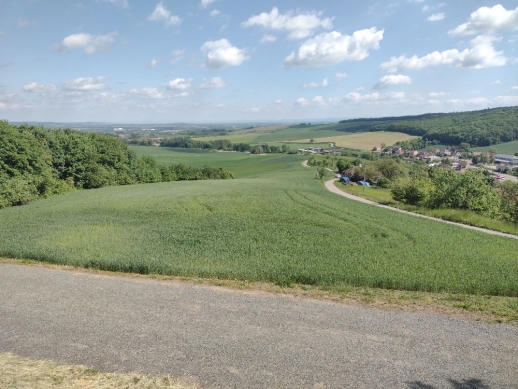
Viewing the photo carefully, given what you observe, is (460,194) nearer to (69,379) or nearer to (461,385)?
(461,385)

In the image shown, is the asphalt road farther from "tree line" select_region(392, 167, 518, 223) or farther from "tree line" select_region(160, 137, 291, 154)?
"tree line" select_region(160, 137, 291, 154)

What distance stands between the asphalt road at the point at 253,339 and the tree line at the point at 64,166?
35.4 m

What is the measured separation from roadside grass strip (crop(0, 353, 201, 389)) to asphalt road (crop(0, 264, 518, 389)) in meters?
0.37

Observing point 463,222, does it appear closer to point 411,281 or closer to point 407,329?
point 411,281

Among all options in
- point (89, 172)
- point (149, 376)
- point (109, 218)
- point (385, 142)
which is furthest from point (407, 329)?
point (385, 142)

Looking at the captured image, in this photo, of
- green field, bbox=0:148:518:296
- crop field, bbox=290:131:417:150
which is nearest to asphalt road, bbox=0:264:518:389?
green field, bbox=0:148:518:296

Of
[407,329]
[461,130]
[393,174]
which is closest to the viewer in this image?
[407,329]

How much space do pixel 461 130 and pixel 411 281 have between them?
163 meters

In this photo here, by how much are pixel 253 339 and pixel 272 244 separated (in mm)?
10676

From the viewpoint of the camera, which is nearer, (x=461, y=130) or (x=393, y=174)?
(x=393, y=174)

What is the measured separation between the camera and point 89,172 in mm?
62031

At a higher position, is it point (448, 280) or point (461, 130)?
point (461, 130)

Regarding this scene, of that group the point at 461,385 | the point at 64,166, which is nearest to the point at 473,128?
the point at 64,166

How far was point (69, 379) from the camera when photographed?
26.8 ft
